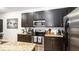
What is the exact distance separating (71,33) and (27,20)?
603 millimetres

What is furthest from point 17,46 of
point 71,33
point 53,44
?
point 71,33

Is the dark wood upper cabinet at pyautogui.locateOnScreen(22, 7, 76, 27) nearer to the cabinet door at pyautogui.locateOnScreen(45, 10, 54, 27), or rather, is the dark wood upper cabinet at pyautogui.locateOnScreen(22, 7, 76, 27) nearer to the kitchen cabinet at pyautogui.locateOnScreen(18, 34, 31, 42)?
the cabinet door at pyautogui.locateOnScreen(45, 10, 54, 27)

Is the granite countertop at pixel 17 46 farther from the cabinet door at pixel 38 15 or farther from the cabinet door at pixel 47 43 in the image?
the cabinet door at pixel 38 15

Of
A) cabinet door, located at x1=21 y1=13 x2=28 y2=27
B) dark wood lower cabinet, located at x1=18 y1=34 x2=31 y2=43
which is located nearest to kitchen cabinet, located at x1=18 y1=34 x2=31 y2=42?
dark wood lower cabinet, located at x1=18 y1=34 x2=31 y2=43

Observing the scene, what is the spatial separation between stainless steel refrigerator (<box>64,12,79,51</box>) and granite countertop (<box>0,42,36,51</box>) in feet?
1.45

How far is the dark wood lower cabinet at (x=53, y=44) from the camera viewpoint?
3.94ft

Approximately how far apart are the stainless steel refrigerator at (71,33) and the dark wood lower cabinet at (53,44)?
0.25ft

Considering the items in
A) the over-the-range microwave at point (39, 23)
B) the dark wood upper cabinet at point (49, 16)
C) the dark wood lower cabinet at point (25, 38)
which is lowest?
the dark wood lower cabinet at point (25, 38)

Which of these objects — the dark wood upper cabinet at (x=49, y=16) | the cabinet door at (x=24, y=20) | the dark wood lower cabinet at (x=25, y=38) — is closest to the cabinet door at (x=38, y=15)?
the dark wood upper cabinet at (x=49, y=16)

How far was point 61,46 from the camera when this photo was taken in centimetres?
121

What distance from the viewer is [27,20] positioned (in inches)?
48.9

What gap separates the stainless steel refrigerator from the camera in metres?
1.17

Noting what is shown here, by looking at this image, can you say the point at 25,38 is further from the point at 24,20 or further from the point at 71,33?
the point at 71,33
